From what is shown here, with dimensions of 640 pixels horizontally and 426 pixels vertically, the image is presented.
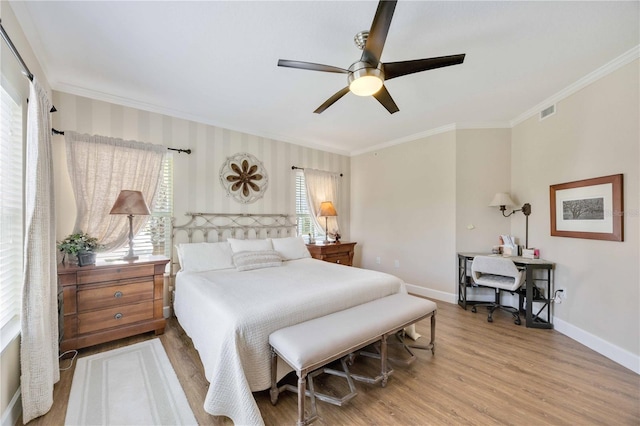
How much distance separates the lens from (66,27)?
199cm

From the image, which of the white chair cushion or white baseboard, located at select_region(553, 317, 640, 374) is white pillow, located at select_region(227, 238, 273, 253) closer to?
the white chair cushion

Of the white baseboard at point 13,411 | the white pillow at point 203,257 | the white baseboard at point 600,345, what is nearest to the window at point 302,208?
the white pillow at point 203,257

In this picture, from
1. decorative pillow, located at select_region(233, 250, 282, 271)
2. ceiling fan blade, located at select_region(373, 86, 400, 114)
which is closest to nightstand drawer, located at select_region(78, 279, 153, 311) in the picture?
decorative pillow, located at select_region(233, 250, 282, 271)

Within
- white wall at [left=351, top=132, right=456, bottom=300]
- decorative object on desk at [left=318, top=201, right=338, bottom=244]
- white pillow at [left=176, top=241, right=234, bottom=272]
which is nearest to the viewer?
white pillow at [left=176, top=241, right=234, bottom=272]

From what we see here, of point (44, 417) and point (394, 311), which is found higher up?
point (394, 311)

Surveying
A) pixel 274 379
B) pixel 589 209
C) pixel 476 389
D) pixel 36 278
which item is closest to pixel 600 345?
pixel 589 209

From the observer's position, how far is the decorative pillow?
10.4 feet

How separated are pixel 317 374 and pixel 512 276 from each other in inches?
106

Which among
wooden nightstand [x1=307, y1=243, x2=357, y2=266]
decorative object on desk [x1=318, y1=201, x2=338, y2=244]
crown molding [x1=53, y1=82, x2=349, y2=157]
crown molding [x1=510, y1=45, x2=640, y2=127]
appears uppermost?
crown molding [x1=510, y1=45, x2=640, y2=127]

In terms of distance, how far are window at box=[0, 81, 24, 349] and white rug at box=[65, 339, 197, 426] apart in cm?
66

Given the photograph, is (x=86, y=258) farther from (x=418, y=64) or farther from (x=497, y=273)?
(x=497, y=273)

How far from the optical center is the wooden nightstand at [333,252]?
445 cm

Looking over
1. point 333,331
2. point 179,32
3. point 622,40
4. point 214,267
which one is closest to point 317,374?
point 333,331

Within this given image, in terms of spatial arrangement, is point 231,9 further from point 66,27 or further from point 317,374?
point 317,374
